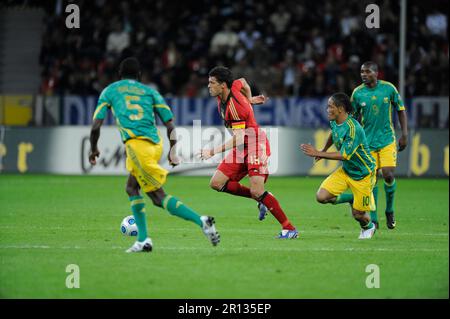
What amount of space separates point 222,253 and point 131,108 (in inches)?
71.4

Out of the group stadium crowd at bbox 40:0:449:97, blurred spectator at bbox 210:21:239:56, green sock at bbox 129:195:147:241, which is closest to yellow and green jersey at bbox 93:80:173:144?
green sock at bbox 129:195:147:241

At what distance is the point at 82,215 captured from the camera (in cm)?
1490

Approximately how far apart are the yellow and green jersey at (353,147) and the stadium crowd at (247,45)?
Result: 13.8m

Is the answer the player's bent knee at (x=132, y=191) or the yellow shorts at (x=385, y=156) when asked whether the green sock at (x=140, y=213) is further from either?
the yellow shorts at (x=385, y=156)

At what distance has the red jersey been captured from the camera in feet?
39.1

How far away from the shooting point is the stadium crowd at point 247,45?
86.2 feet

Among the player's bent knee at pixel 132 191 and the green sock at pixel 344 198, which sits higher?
the player's bent knee at pixel 132 191

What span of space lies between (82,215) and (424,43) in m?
14.8

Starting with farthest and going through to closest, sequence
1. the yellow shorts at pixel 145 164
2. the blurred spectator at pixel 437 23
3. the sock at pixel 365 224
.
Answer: the blurred spectator at pixel 437 23
the sock at pixel 365 224
the yellow shorts at pixel 145 164

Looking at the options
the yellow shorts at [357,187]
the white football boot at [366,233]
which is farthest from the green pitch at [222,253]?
the yellow shorts at [357,187]

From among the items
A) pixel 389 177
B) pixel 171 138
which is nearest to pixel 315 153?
pixel 171 138

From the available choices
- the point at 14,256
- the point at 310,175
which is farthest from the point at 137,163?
the point at 310,175

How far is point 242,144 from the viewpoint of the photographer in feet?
40.4

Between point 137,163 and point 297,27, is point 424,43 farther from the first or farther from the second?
point 137,163
